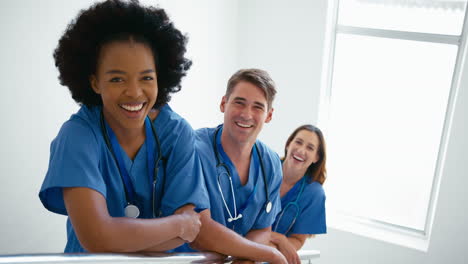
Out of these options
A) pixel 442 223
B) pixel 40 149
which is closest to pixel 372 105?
pixel 442 223

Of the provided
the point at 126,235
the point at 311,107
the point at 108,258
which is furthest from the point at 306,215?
the point at 311,107

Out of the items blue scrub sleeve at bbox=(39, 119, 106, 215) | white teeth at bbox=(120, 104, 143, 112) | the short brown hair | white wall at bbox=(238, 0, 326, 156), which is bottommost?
blue scrub sleeve at bbox=(39, 119, 106, 215)

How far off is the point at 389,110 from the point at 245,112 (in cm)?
277

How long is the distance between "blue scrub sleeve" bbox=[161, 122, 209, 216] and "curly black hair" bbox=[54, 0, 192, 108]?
0.23m

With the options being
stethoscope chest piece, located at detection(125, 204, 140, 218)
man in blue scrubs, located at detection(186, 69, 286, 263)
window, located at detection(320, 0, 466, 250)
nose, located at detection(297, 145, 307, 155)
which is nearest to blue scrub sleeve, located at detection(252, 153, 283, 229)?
man in blue scrubs, located at detection(186, 69, 286, 263)

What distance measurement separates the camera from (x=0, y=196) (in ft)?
7.12

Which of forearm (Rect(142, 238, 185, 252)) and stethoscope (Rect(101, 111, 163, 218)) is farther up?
stethoscope (Rect(101, 111, 163, 218))

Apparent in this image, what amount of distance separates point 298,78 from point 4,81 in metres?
2.59

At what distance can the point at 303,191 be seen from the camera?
97.2 inches

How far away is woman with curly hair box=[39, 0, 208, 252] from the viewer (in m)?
1.22

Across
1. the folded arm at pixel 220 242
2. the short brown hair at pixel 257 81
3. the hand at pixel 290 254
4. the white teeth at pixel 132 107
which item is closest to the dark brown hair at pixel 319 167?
the hand at pixel 290 254

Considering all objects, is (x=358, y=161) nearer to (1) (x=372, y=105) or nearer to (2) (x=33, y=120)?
(1) (x=372, y=105)

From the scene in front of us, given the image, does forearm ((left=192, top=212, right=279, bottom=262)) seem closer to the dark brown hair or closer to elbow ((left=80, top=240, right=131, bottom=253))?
elbow ((left=80, top=240, right=131, bottom=253))

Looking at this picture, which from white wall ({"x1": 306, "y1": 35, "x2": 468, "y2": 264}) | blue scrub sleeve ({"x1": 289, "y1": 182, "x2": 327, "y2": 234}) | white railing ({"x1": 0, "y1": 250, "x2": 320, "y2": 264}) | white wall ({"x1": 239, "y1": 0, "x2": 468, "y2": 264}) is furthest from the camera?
white wall ({"x1": 239, "y1": 0, "x2": 468, "y2": 264})
